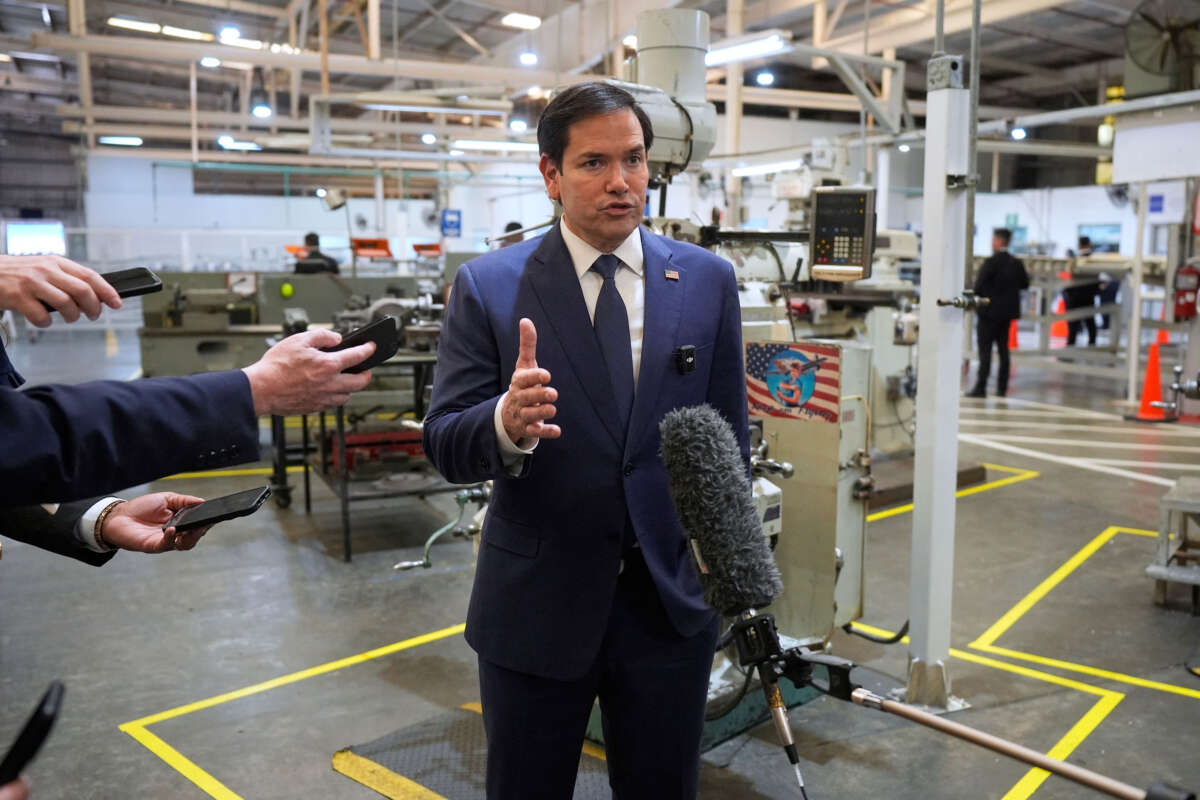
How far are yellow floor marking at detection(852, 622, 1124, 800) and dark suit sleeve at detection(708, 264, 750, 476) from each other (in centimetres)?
164

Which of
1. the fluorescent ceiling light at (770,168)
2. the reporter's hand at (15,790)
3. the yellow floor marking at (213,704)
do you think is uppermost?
Result: the fluorescent ceiling light at (770,168)

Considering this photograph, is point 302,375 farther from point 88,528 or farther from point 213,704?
point 213,704

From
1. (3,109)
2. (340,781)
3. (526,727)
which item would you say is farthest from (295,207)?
(526,727)

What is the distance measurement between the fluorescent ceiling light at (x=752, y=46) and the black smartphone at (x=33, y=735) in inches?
221

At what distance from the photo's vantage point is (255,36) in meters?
12.9

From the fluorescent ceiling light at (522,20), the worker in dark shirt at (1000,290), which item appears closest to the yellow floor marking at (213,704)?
the worker in dark shirt at (1000,290)

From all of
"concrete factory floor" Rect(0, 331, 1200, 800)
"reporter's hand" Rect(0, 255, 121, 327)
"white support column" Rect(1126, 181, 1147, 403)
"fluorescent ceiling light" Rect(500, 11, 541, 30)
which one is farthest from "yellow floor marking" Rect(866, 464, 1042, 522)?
"fluorescent ceiling light" Rect(500, 11, 541, 30)

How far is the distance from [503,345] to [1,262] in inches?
27.2

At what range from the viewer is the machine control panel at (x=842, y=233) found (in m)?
2.92

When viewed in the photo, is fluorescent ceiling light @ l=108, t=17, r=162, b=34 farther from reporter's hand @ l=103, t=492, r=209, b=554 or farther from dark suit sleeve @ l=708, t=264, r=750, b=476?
dark suit sleeve @ l=708, t=264, r=750, b=476

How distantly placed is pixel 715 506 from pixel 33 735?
89 cm

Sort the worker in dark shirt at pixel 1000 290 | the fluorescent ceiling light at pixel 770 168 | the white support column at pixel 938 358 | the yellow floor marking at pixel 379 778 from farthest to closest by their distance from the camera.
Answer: the worker in dark shirt at pixel 1000 290, the fluorescent ceiling light at pixel 770 168, the white support column at pixel 938 358, the yellow floor marking at pixel 379 778

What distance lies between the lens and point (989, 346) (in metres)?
9.51

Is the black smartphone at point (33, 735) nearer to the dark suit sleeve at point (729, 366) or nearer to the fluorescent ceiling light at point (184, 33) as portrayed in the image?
the dark suit sleeve at point (729, 366)
